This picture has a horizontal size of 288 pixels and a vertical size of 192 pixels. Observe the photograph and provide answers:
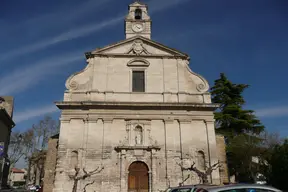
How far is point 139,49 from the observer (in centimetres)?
1900

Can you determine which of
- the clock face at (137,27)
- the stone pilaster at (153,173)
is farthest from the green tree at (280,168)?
the clock face at (137,27)

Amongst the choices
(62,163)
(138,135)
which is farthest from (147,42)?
(62,163)

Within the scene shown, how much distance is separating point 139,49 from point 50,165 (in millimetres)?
10187

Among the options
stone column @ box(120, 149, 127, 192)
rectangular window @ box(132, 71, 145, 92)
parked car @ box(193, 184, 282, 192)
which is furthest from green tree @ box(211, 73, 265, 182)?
parked car @ box(193, 184, 282, 192)

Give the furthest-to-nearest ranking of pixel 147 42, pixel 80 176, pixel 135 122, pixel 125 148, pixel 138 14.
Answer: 1. pixel 138 14
2. pixel 147 42
3. pixel 135 122
4. pixel 125 148
5. pixel 80 176

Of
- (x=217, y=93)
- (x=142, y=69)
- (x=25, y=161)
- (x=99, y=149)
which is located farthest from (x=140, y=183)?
(x=25, y=161)

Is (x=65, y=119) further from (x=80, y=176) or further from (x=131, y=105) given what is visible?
(x=131, y=105)

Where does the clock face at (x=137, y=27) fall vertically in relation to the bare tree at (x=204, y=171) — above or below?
above

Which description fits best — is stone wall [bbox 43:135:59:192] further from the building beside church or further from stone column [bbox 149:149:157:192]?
stone column [bbox 149:149:157:192]

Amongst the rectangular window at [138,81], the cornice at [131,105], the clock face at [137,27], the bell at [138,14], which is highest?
the bell at [138,14]

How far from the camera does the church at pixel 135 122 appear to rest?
1581 cm

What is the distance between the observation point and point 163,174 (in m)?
16.0

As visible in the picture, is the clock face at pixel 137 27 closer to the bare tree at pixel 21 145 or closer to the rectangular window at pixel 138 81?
the rectangular window at pixel 138 81

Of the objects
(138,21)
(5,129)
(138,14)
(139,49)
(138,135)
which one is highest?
(138,14)
